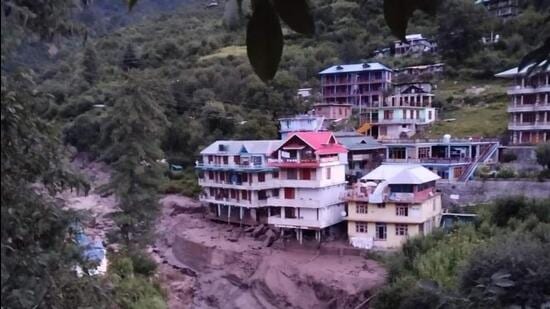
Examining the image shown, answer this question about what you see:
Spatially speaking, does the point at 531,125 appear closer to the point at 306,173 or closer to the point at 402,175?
the point at 402,175

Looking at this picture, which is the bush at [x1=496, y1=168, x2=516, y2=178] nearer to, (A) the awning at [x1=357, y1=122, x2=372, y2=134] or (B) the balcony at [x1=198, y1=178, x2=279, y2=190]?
(B) the balcony at [x1=198, y1=178, x2=279, y2=190]

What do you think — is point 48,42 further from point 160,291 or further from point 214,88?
point 214,88

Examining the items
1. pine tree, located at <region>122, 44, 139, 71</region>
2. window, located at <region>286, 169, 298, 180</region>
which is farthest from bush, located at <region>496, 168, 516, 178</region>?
pine tree, located at <region>122, 44, 139, 71</region>

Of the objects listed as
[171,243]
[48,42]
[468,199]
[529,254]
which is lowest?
[171,243]

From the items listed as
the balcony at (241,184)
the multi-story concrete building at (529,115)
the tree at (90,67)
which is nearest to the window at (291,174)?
the balcony at (241,184)

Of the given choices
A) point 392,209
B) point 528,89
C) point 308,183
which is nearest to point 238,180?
point 308,183

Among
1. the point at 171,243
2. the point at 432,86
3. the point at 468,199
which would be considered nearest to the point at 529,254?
the point at 468,199

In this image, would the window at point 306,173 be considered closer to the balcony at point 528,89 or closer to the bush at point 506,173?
the bush at point 506,173
